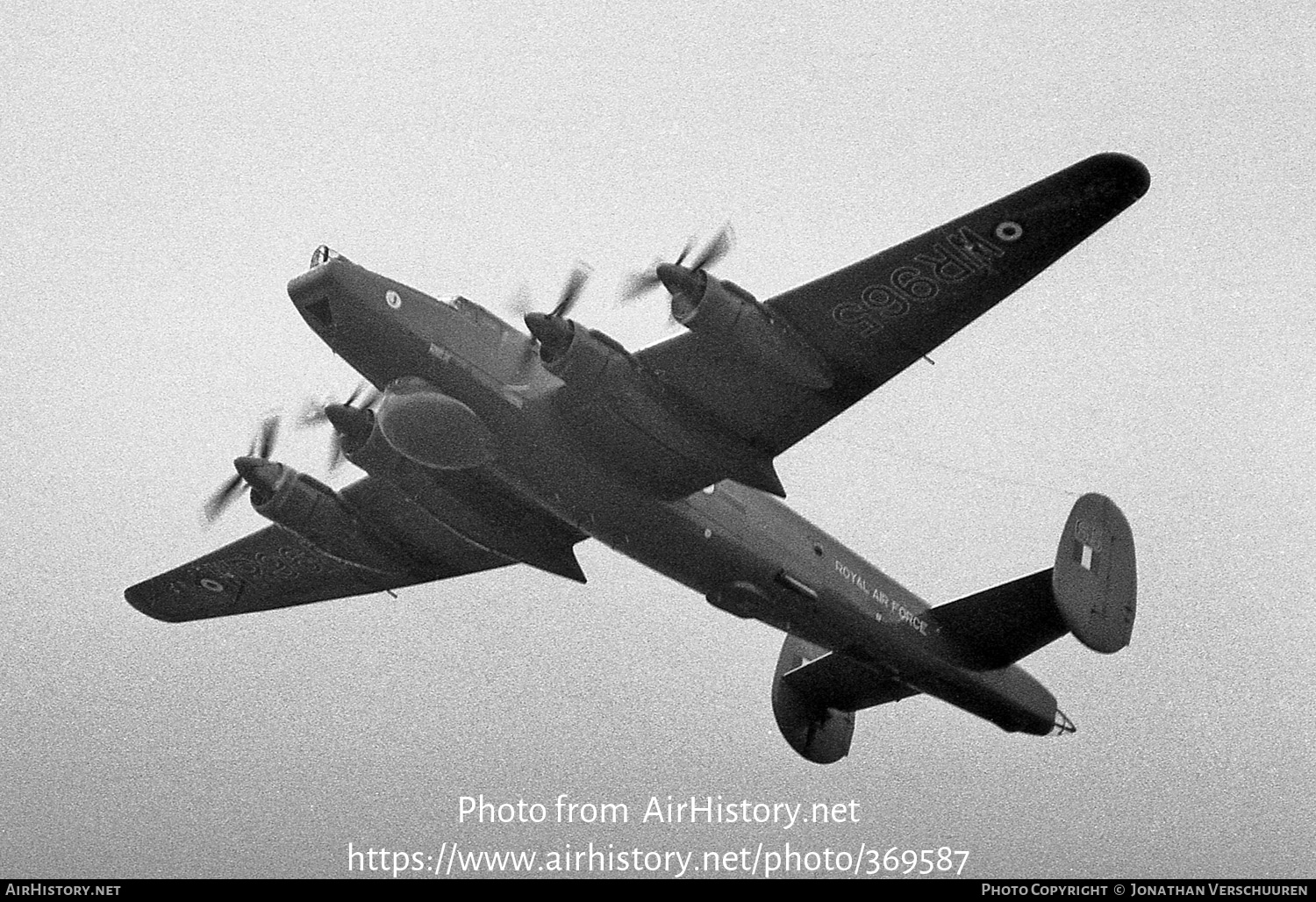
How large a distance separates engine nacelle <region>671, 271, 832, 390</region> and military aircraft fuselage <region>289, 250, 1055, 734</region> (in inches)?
66.1

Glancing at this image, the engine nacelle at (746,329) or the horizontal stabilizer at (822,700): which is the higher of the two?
the engine nacelle at (746,329)

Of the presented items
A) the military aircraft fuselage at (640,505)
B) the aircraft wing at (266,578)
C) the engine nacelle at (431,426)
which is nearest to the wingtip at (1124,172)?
the military aircraft fuselage at (640,505)

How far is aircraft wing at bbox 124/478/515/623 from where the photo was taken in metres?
25.4

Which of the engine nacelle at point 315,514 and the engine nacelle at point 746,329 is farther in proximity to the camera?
the engine nacelle at point 315,514

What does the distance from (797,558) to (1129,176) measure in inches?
299

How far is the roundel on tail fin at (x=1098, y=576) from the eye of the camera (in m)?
22.3

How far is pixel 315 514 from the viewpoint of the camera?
76.7 ft

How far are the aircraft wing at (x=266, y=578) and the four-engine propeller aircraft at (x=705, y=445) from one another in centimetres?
17

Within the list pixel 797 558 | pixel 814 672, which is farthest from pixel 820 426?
pixel 814 672

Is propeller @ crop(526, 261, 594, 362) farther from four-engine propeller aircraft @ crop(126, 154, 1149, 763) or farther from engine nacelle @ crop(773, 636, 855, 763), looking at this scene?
engine nacelle @ crop(773, 636, 855, 763)

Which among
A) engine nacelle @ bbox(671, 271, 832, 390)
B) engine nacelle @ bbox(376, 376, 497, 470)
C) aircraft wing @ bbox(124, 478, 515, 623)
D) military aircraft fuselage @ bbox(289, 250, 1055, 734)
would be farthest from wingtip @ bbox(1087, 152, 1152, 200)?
aircraft wing @ bbox(124, 478, 515, 623)

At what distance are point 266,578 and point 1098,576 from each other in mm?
14623

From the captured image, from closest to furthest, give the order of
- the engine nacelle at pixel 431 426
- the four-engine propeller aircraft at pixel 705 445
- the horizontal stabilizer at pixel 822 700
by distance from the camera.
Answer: the four-engine propeller aircraft at pixel 705 445 → the engine nacelle at pixel 431 426 → the horizontal stabilizer at pixel 822 700

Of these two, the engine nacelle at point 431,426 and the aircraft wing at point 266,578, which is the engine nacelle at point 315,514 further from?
the engine nacelle at point 431,426
